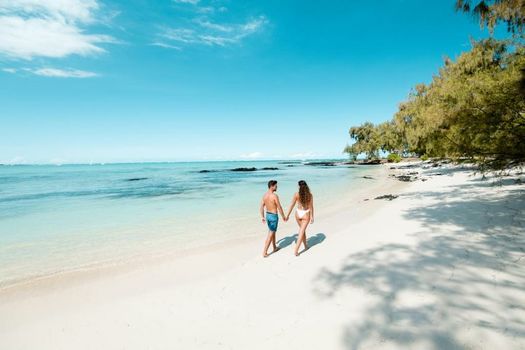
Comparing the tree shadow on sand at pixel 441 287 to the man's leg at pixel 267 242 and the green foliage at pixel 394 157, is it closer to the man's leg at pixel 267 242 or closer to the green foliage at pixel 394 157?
the man's leg at pixel 267 242

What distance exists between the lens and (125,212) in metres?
17.1

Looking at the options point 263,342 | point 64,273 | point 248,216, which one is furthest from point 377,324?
point 248,216

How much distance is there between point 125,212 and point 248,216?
8.67m

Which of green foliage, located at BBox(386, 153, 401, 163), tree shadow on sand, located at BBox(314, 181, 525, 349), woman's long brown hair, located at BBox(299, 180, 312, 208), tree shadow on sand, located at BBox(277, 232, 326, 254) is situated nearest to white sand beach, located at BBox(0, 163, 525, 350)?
tree shadow on sand, located at BBox(314, 181, 525, 349)

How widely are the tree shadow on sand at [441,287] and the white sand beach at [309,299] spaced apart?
0.02 meters

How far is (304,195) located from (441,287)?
337 centimetres

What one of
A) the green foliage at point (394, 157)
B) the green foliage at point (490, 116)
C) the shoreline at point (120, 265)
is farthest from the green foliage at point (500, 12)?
the green foliage at point (394, 157)

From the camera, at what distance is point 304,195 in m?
6.79

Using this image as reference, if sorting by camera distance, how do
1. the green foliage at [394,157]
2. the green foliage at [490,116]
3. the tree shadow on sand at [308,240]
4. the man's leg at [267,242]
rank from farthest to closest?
the green foliage at [394,157] → the tree shadow on sand at [308,240] → the green foliage at [490,116] → the man's leg at [267,242]

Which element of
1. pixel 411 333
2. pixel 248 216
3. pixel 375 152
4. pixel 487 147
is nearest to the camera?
pixel 411 333

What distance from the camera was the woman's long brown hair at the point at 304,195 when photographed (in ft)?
22.1

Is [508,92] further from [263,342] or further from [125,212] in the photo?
[125,212]

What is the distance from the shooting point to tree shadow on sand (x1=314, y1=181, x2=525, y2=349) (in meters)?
3.24

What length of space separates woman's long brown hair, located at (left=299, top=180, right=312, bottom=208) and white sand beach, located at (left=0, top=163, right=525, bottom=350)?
1.33m
